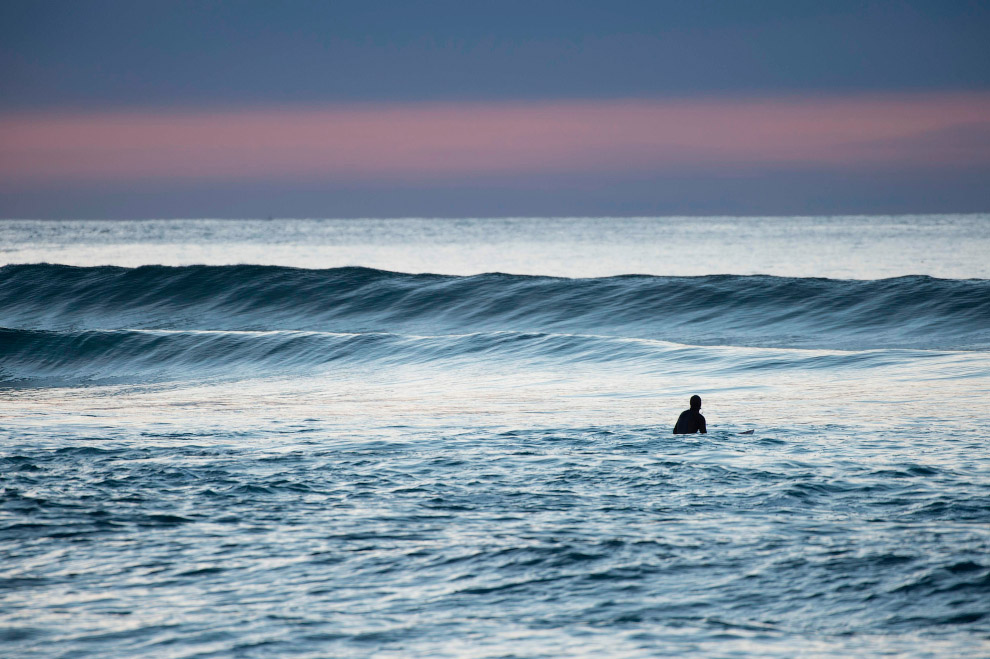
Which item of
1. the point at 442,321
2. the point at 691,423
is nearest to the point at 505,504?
the point at 691,423

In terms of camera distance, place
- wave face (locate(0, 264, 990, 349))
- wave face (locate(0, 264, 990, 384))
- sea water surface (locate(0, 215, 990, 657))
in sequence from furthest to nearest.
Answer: wave face (locate(0, 264, 990, 349)) < wave face (locate(0, 264, 990, 384)) < sea water surface (locate(0, 215, 990, 657))

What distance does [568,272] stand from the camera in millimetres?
49250

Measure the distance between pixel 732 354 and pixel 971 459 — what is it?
34.6ft

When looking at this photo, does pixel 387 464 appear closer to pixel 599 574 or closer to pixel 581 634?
pixel 599 574

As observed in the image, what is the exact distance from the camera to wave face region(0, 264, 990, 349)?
88.7ft

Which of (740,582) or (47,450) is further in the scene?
(47,450)

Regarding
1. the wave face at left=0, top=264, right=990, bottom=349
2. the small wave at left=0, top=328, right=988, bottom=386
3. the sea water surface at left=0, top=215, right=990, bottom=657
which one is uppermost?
the wave face at left=0, top=264, right=990, bottom=349

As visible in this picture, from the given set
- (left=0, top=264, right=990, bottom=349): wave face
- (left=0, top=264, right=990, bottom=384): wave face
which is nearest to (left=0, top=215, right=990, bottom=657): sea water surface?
(left=0, top=264, right=990, bottom=384): wave face

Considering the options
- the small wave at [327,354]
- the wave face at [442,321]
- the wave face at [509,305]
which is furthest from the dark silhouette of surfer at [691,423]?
the wave face at [509,305]

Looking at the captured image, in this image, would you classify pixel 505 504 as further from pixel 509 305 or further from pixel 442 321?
pixel 509 305

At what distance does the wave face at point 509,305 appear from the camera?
88.7ft

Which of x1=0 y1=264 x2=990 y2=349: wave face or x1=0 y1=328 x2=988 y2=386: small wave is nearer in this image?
x1=0 y1=328 x2=988 y2=386: small wave

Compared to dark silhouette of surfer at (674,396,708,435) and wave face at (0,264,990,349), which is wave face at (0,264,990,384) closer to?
wave face at (0,264,990,349)

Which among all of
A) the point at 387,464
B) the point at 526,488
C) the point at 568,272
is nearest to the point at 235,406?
the point at 387,464
